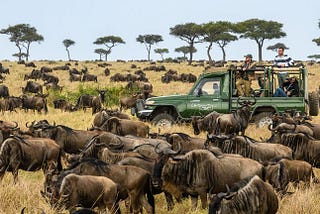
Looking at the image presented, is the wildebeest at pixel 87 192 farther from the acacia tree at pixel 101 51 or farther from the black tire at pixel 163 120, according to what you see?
the acacia tree at pixel 101 51

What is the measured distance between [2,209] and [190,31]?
54996 millimetres

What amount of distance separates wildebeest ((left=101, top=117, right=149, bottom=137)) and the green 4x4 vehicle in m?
3.08

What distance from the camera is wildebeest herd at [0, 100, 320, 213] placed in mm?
6367

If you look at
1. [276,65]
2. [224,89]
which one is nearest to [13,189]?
[224,89]

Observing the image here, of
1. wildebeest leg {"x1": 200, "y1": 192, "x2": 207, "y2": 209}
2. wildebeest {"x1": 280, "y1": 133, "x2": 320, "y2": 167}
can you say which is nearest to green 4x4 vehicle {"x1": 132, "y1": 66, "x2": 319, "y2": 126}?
wildebeest {"x1": 280, "y1": 133, "x2": 320, "y2": 167}

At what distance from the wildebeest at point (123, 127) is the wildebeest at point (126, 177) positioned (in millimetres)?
5331

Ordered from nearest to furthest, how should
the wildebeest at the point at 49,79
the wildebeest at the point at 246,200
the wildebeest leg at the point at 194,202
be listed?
the wildebeest at the point at 246,200, the wildebeest leg at the point at 194,202, the wildebeest at the point at 49,79

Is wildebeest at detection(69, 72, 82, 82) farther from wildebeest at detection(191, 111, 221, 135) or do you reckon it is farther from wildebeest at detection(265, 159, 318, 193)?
wildebeest at detection(265, 159, 318, 193)

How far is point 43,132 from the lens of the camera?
1083 centimetres

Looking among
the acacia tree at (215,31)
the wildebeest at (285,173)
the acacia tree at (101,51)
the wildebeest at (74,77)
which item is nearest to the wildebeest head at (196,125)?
the wildebeest at (285,173)

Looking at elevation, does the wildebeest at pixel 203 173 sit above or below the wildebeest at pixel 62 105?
below

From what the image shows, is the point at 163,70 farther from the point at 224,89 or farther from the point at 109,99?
the point at 224,89

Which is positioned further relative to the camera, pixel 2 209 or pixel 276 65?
pixel 276 65

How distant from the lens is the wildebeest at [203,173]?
24.8ft
